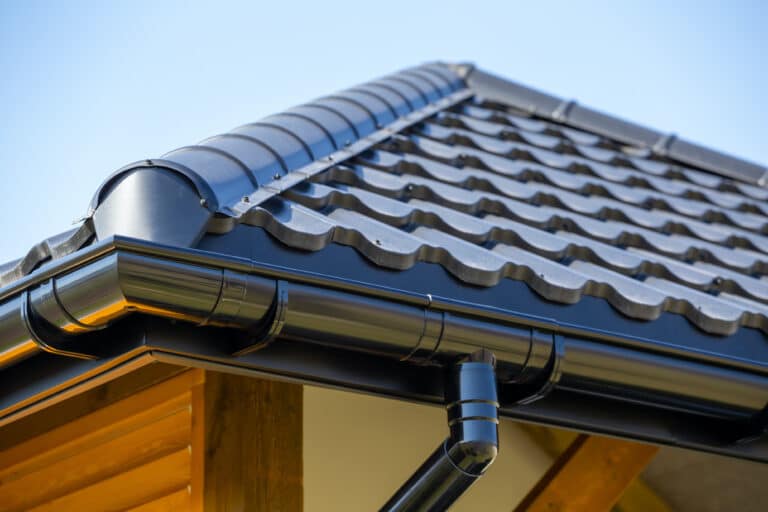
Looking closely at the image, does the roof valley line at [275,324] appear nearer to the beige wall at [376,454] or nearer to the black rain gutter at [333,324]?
the black rain gutter at [333,324]

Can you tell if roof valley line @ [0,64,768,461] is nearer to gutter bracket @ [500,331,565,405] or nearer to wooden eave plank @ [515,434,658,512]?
gutter bracket @ [500,331,565,405]

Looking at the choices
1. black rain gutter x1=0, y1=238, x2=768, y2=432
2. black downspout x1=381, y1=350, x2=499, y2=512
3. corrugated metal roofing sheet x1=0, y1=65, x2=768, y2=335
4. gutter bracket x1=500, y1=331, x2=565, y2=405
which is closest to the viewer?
black rain gutter x1=0, y1=238, x2=768, y2=432

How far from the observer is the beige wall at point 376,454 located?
2.70 m

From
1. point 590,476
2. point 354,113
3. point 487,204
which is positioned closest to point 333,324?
point 590,476

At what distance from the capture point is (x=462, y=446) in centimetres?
207

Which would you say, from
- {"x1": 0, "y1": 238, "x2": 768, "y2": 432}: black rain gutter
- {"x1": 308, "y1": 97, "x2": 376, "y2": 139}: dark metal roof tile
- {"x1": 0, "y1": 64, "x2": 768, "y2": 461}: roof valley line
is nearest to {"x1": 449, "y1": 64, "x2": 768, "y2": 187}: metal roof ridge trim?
{"x1": 308, "y1": 97, "x2": 376, "y2": 139}: dark metal roof tile

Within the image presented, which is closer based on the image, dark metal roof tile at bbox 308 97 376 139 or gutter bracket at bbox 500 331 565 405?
gutter bracket at bbox 500 331 565 405

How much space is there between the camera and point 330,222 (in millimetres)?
2525

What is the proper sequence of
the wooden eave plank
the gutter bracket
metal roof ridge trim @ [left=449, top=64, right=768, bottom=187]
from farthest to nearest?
metal roof ridge trim @ [left=449, top=64, right=768, bottom=187] → the wooden eave plank → the gutter bracket

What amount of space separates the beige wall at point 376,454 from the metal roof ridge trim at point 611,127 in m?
2.63

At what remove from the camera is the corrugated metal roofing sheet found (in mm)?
2572

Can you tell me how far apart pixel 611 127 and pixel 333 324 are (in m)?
3.92

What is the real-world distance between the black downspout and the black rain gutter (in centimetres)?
5

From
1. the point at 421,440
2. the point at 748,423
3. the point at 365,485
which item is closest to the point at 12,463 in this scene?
the point at 365,485
